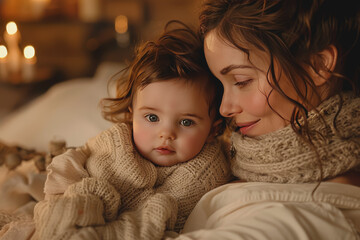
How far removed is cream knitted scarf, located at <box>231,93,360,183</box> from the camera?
0.86m

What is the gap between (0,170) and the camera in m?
1.31

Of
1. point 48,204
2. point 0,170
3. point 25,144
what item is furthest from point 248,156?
point 25,144

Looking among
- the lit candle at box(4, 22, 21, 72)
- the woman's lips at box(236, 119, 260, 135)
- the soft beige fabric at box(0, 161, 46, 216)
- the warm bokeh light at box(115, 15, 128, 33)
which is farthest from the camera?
the warm bokeh light at box(115, 15, 128, 33)

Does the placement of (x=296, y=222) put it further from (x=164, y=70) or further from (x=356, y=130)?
(x=164, y=70)

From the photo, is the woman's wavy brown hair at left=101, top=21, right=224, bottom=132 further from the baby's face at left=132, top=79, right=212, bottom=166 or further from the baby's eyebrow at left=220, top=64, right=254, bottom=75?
the baby's eyebrow at left=220, top=64, right=254, bottom=75

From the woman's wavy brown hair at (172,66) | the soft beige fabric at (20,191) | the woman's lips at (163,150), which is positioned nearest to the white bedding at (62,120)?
the soft beige fabric at (20,191)

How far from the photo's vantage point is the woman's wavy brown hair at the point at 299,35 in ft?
2.67

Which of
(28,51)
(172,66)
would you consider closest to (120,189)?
(172,66)

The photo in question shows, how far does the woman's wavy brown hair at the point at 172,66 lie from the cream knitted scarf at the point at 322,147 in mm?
242

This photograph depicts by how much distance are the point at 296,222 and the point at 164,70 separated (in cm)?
49

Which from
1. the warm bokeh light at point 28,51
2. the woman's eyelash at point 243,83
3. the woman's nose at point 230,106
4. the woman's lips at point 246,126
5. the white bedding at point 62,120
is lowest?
the white bedding at point 62,120

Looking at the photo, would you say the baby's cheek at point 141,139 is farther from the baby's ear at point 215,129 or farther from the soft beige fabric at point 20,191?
the soft beige fabric at point 20,191

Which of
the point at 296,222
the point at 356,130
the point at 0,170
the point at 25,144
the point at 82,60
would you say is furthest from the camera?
the point at 82,60

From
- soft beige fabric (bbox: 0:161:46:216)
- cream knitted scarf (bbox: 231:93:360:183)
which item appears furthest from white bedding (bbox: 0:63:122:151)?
cream knitted scarf (bbox: 231:93:360:183)
